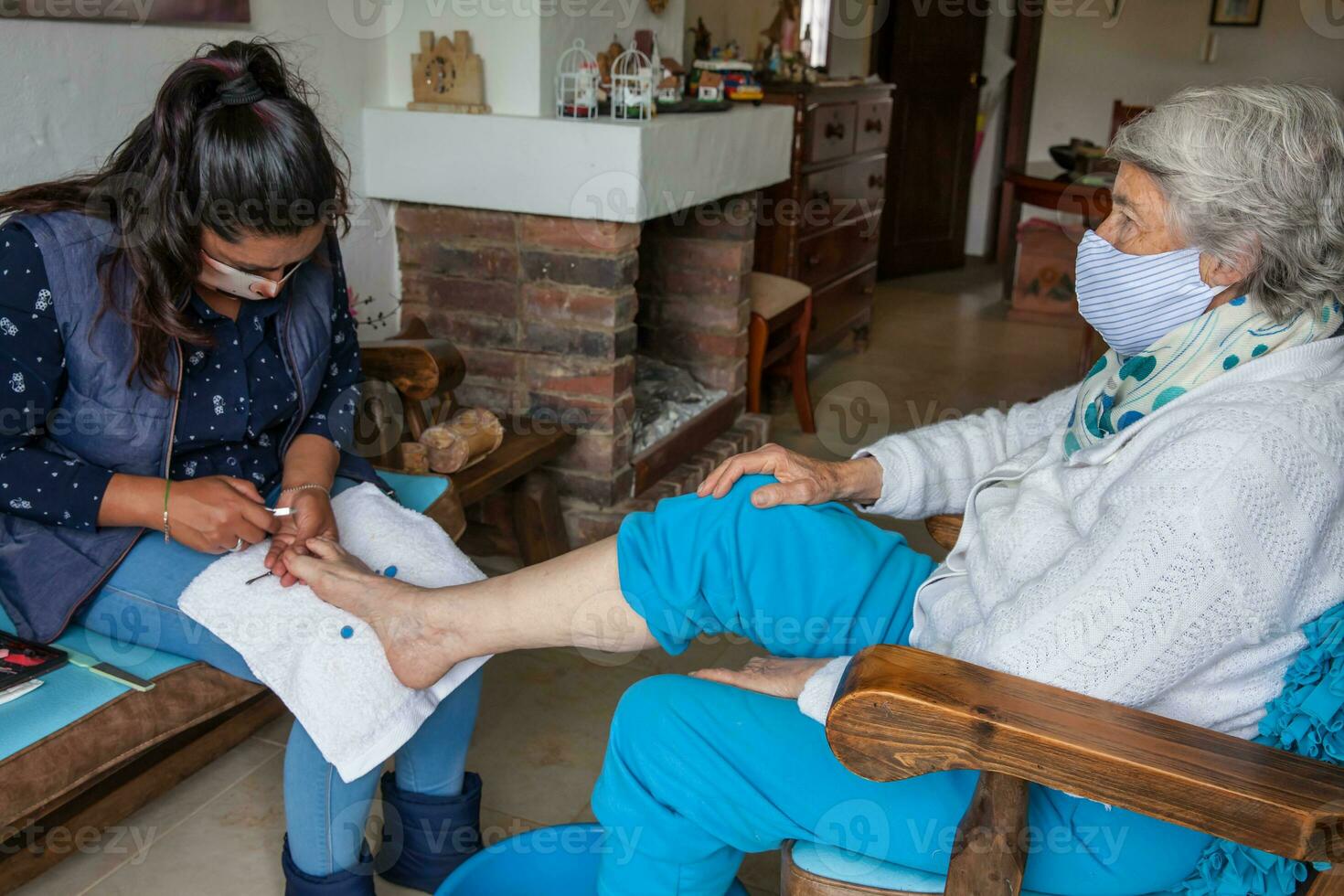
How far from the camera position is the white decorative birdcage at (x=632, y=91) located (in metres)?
2.60

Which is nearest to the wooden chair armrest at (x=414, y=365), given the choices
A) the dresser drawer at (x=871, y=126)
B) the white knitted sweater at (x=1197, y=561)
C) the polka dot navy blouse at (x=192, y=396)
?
the polka dot navy blouse at (x=192, y=396)

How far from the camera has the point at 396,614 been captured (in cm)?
140

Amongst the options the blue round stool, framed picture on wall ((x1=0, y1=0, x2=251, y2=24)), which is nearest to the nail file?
the blue round stool

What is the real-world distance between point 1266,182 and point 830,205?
3.04 m

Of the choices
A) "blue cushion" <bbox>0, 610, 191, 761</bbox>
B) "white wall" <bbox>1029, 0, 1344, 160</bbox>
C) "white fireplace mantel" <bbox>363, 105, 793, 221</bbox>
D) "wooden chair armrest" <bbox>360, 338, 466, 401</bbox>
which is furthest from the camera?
"white wall" <bbox>1029, 0, 1344, 160</bbox>

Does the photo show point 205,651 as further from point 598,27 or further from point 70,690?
point 598,27

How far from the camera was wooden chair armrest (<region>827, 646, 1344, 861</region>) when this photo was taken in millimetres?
951

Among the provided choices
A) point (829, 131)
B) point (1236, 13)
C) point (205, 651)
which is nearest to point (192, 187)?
point (205, 651)

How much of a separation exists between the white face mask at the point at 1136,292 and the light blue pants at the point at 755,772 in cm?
40

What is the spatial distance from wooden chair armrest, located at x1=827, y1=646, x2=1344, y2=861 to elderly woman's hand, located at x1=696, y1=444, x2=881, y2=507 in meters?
0.32

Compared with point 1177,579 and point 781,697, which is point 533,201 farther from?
point 1177,579

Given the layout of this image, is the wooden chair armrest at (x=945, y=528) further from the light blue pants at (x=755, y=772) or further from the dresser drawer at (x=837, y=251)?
the dresser drawer at (x=837, y=251)

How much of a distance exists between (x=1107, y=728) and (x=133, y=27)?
1.89 meters

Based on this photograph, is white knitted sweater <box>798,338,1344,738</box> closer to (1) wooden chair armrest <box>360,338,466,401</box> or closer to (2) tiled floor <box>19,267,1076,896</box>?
(2) tiled floor <box>19,267,1076,896</box>
